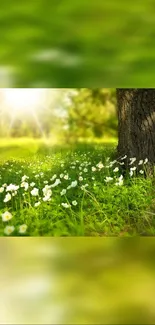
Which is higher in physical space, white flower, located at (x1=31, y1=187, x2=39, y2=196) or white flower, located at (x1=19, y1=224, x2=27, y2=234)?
white flower, located at (x1=31, y1=187, x2=39, y2=196)

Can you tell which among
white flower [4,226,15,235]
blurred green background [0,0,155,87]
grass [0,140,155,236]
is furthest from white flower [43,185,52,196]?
blurred green background [0,0,155,87]

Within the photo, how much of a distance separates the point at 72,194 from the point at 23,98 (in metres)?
0.28

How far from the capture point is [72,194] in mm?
1616

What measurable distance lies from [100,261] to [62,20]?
642 mm

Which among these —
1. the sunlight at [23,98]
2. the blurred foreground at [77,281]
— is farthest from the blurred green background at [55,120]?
the blurred foreground at [77,281]

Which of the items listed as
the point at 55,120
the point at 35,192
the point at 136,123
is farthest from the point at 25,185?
the point at 136,123

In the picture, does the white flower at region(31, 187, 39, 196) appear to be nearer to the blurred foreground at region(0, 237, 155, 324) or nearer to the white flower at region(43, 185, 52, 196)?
the white flower at region(43, 185, 52, 196)

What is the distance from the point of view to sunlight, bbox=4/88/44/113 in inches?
64.2

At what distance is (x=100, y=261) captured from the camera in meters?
1.47

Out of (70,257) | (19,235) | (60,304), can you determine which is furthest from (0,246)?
(60,304)

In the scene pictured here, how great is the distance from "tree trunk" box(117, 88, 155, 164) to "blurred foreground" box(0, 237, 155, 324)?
0.23 meters

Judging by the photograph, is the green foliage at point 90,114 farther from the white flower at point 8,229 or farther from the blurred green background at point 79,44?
the white flower at point 8,229

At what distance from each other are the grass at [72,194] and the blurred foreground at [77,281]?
1.4 inches

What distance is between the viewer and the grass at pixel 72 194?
159cm
